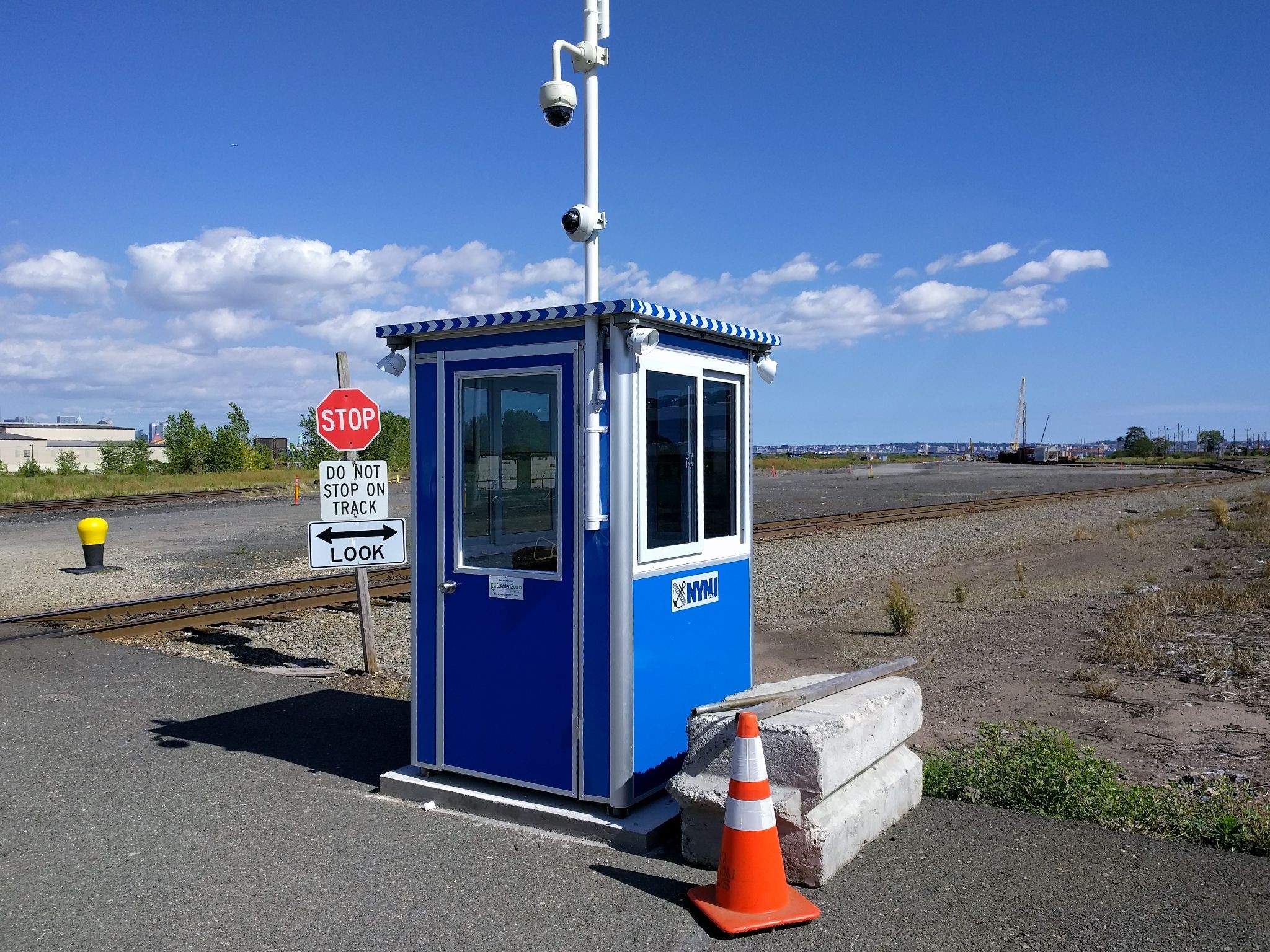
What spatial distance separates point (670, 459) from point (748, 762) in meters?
1.89

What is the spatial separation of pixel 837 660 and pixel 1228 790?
17.6 feet

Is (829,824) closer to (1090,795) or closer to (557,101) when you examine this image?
(1090,795)

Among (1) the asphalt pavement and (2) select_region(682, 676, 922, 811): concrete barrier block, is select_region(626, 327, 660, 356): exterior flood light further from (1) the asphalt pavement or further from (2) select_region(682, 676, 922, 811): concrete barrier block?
(1) the asphalt pavement

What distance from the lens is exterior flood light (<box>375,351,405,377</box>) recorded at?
563 centimetres

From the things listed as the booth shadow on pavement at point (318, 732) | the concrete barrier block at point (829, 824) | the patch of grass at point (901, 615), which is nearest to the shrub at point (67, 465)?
the patch of grass at point (901, 615)

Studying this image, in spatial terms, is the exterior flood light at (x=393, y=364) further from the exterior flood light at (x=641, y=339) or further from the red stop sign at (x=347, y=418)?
the red stop sign at (x=347, y=418)

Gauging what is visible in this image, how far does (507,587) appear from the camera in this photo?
5.35m

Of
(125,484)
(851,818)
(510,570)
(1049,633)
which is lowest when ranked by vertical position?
(1049,633)

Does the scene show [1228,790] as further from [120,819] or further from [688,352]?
[120,819]

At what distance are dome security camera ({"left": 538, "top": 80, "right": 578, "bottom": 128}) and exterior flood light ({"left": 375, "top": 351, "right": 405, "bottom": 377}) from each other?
1.63 meters

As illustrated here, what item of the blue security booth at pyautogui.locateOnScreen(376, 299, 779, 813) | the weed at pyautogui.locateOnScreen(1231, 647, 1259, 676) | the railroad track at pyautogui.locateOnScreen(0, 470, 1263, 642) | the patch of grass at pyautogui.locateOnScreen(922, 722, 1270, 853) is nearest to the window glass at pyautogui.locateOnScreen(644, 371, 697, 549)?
the blue security booth at pyautogui.locateOnScreen(376, 299, 779, 813)

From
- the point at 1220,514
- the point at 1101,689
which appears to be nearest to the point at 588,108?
the point at 1101,689

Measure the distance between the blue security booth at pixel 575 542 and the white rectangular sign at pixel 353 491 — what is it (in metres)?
3.17

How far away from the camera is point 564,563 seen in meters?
5.16
